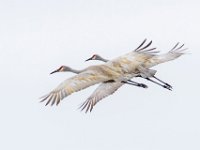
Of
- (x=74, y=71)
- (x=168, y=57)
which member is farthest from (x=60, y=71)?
(x=168, y=57)

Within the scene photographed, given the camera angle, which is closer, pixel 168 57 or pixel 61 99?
pixel 61 99

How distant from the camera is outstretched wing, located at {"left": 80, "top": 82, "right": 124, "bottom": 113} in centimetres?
11875

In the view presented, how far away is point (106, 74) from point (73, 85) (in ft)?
11.6

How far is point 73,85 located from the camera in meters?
116

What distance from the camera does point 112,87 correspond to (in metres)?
119

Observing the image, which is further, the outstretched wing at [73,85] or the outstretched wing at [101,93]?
the outstretched wing at [101,93]

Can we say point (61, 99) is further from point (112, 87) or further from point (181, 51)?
point (181, 51)

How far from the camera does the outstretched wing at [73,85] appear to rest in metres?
114

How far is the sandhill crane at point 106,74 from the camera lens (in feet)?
378

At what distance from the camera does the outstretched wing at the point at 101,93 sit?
119 metres

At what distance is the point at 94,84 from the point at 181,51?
34.2ft

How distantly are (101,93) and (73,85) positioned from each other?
3977 millimetres

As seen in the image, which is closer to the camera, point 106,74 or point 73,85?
point 73,85

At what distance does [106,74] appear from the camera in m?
119
